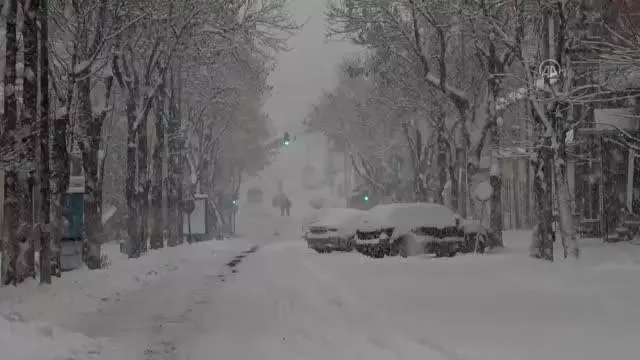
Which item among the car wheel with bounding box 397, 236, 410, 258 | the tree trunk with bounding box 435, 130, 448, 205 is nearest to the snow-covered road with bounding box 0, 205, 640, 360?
the car wheel with bounding box 397, 236, 410, 258

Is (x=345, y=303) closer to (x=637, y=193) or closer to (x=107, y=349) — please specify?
(x=107, y=349)

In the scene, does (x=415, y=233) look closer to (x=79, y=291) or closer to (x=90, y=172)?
(x=90, y=172)

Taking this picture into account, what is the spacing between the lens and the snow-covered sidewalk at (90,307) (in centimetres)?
902

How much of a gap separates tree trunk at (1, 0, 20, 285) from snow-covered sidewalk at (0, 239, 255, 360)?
475mm

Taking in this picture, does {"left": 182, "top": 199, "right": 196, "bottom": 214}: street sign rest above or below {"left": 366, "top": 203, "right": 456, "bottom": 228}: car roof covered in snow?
above


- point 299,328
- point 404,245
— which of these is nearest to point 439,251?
point 404,245

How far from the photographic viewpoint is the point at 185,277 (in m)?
19.3

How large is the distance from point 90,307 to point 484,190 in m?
16.2

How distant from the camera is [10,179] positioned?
43.5 feet

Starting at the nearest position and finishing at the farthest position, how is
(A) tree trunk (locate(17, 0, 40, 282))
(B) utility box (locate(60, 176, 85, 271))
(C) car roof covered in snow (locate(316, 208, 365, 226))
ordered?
1. (A) tree trunk (locate(17, 0, 40, 282))
2. (B) utility box (locate(60, 176, 85, 271))
3. (C) car roof covered in snow (locate(316, 208, 365, 226))

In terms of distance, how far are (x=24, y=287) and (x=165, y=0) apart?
9.95 metres

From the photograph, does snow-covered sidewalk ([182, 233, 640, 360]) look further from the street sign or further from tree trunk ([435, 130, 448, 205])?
the street sign

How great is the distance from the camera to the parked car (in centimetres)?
2347

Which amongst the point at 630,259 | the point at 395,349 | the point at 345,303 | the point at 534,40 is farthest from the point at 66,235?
the point at 534,40
